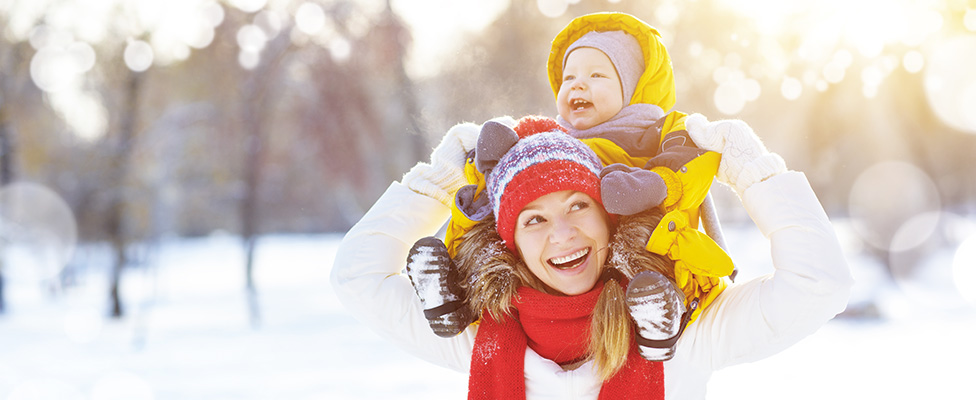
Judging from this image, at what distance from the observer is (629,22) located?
2.08m

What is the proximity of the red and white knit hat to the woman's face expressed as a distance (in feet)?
0.12

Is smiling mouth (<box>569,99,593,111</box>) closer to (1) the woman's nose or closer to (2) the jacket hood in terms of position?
(2) the jacket hood

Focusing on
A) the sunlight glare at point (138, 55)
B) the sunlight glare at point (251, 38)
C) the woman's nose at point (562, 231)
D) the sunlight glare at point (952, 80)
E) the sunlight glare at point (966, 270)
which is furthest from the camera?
the sunlight glare at point (966, 270)

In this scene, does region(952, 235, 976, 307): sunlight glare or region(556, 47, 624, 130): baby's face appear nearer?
region(556, 47, 624, 130): baby's face

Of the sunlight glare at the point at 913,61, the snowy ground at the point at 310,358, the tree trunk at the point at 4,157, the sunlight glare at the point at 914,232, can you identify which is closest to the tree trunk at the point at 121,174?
the snowy ground at the point at 310,358

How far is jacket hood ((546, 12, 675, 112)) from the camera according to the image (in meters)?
2.03

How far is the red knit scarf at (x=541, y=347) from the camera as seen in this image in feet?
5.51

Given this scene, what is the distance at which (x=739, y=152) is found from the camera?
1659mm

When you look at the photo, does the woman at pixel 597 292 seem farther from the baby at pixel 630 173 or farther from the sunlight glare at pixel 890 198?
the sunlight glare at pixel 890 198

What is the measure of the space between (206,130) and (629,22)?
10722 millimetres

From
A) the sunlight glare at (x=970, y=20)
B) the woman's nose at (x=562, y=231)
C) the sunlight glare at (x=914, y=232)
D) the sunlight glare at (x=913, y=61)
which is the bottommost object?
the sunlight glare at (x=914, y=232)

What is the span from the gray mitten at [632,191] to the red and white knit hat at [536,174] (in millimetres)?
84

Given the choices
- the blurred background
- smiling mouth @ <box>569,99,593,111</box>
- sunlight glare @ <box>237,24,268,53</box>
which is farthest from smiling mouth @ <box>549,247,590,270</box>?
sunlight glare @ <box>237,24,268,53</box>

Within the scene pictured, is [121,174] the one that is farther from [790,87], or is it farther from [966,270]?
[966,270]
